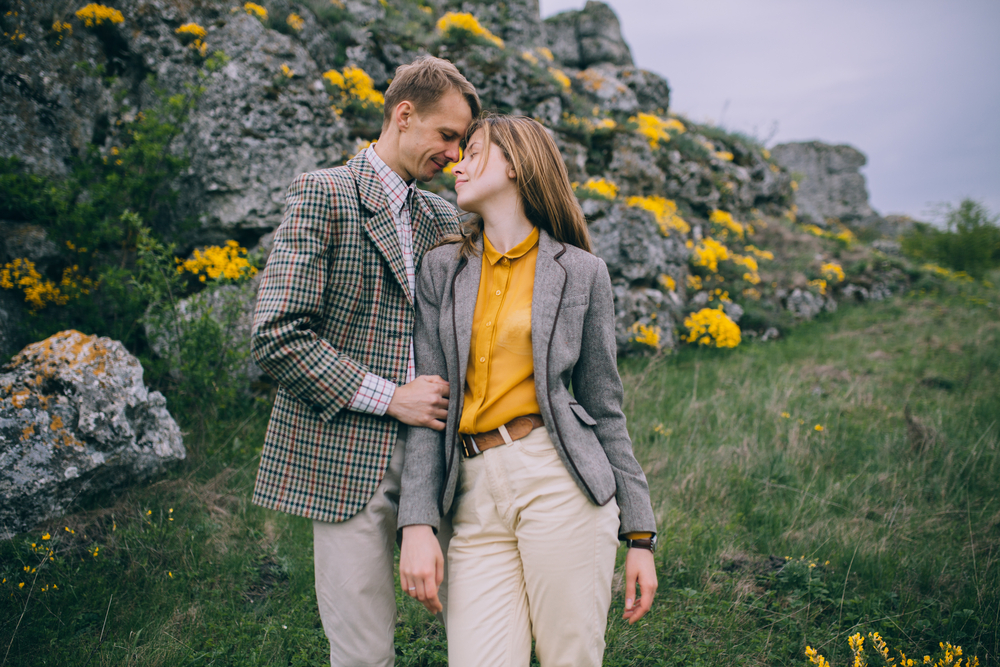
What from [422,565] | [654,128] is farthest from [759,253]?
[422,565]

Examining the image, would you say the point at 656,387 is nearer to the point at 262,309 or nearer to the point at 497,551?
the point at 497,551

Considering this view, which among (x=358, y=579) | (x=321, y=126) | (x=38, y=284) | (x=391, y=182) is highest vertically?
(x=321, y=126)

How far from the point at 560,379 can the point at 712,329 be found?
5352mm

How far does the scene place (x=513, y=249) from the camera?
5.47ft

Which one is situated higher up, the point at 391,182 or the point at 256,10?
the point at 256,10

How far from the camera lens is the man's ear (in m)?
1.84

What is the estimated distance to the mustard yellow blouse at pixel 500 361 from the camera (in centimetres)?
151

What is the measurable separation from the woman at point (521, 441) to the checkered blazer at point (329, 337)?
0.13 m

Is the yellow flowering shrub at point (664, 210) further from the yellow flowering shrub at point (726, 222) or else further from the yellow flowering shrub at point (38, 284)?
the yellow flowering shrub at point (38, 284)

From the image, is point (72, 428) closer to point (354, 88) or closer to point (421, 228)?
point (421, 228)

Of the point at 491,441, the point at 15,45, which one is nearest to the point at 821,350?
the point at 491,441

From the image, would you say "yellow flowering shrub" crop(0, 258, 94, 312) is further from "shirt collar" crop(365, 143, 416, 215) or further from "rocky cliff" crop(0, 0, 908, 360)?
"shirt collar" crop(365, 143, 416, 215)

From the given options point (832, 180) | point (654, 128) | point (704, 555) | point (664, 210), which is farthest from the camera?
point (832, 180)

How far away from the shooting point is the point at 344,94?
598 cm
